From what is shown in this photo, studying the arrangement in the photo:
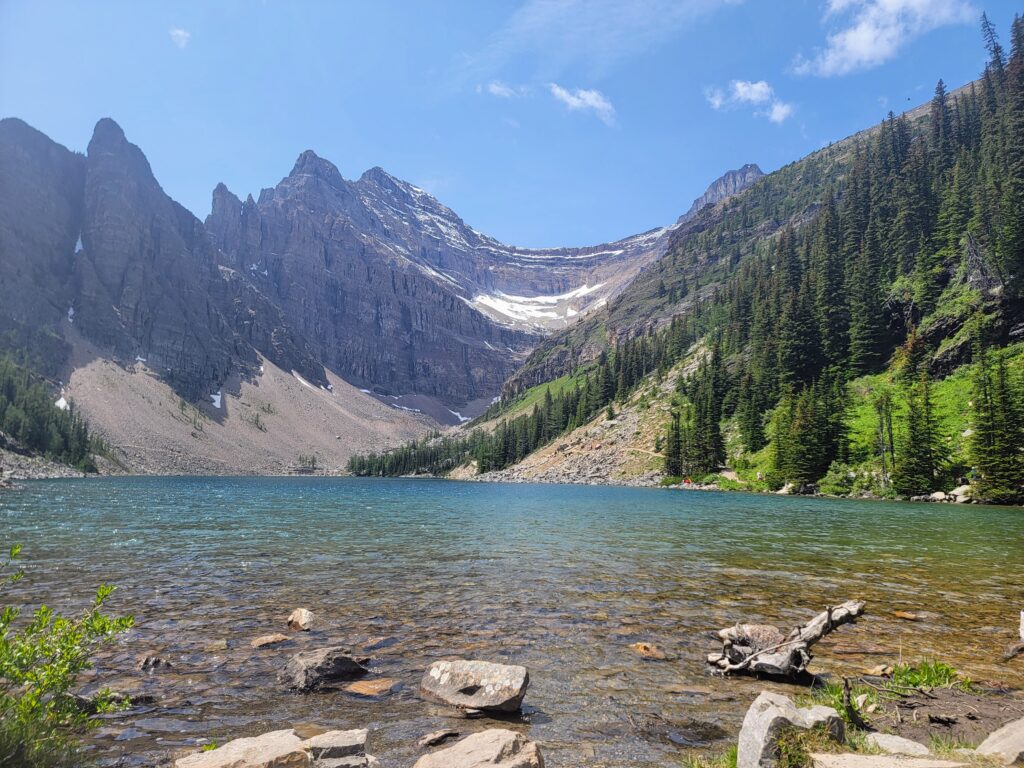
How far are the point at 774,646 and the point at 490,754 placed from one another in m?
7.54

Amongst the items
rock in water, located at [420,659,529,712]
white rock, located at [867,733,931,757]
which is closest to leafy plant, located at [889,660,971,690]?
white rock, located at [867,733,931,757]

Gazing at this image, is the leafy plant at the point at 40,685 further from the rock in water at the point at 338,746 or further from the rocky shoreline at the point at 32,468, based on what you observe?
the rocky shoreline at the point at 32,468

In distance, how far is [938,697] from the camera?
30.1ft

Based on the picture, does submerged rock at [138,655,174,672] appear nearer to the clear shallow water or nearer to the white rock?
the clear shallow water

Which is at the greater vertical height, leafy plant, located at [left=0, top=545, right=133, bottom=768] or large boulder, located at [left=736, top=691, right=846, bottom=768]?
leafy plant, located at [left=0, top=545, right=133, bottom=768]

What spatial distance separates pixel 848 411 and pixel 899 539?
217 feet

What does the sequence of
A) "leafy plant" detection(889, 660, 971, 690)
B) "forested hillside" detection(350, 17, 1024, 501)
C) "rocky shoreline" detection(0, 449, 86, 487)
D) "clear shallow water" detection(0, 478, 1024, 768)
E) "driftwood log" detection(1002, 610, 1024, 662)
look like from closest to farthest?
1. "clear shallow water" detection(0, 478, 1024, 768)
2. "leafy plant" detection(889, 660, 971, 690)
3. "driftwood log" detection(1002, 610, 1024, 662)
4. "forested hillside" detection(350, 17, 1024, 501)
5. "rocky shoreline" detection(0, 449, 86, 487)

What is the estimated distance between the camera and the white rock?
6391 mm

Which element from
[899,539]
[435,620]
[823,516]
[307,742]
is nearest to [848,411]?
[823,516]

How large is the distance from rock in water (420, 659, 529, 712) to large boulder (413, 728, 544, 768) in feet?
7.36

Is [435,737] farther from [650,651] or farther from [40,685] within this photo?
[650,651]

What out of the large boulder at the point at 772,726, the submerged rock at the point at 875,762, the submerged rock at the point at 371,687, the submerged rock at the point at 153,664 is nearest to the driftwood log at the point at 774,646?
the large boulder at the point at 772,726

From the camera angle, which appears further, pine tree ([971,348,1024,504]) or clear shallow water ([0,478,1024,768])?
pine tree ([971,348,1024,504])

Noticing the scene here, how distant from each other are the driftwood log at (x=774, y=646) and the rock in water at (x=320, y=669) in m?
7.60
